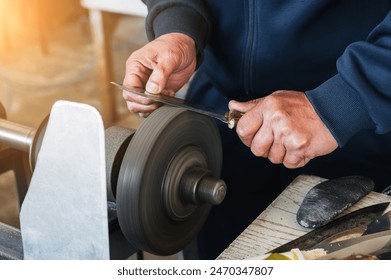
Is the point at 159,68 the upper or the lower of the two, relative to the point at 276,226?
upper

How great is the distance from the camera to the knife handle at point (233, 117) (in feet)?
2.60

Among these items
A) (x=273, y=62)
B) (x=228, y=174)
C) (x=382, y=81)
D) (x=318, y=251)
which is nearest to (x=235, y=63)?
(x=273, y=62)

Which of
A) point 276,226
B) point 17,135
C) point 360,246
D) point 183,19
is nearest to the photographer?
point 360,246

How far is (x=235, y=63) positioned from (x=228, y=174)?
8.7 inches

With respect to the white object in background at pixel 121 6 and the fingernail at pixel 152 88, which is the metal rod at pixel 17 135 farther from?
the white object in background at pixel 121 6

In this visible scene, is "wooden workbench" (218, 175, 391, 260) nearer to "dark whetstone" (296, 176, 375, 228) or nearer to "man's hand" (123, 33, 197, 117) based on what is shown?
"dark whetstone" (296, 176, 375, 228)

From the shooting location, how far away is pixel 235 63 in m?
1.00

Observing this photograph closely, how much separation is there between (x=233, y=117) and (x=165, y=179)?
13 centimetres

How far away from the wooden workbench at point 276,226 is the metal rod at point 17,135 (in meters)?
0.33

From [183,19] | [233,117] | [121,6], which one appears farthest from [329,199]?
[121,6]

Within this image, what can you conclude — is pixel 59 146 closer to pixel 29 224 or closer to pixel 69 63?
pixel 29 224

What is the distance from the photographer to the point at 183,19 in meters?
0.97

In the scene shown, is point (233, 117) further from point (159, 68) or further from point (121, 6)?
point (121, 6)

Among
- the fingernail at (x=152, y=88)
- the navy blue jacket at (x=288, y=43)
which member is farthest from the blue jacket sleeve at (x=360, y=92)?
the fingernail at (x=152, y=88)
